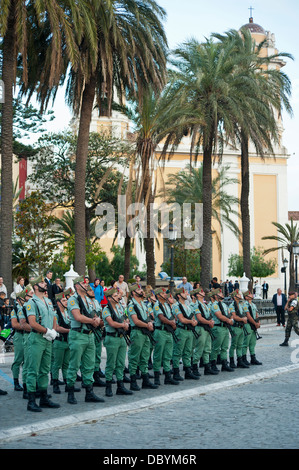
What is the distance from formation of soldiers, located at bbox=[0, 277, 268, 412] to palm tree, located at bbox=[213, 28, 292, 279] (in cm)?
1338

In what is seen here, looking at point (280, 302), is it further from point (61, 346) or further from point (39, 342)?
point (39, 342)

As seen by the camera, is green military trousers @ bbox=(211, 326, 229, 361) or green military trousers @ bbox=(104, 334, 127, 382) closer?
green military trousers @ bbox=(104, 334, 127, 382)

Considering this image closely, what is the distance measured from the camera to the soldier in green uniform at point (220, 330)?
1373cm

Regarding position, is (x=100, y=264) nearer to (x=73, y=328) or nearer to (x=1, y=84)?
(x=1, y=84)

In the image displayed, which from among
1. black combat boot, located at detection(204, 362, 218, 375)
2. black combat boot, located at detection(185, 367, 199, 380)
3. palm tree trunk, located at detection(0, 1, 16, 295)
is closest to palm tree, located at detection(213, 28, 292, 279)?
palm tree trunk, located at detection(0, 1, 16, 295)

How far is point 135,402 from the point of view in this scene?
9.98 metres

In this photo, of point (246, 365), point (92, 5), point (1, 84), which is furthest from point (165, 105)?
point (246, 365)

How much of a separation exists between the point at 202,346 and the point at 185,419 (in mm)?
4185

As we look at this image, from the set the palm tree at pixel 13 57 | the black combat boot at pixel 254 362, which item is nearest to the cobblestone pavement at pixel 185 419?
the black combat boot at pixel 254 362

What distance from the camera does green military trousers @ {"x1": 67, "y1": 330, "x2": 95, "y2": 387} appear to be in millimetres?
9875

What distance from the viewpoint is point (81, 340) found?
9.95m

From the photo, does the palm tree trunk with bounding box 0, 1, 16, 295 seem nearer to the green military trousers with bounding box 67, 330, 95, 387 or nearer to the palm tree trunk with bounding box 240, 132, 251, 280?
Result: the green military trousers with bounding box 67, 330, 95, 387

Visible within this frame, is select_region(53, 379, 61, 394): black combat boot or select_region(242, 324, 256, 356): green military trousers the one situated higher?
select_region(242, 324, 256, 356): green military trousers

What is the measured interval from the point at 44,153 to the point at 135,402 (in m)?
31.5
